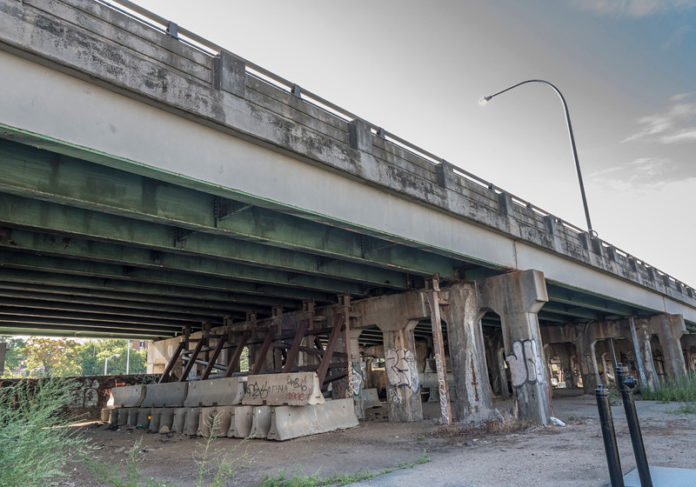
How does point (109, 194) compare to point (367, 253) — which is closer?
point (109, 194)

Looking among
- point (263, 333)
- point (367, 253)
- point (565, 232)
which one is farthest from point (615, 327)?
point (367, 253)

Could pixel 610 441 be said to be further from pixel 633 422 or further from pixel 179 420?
pixel 179 420

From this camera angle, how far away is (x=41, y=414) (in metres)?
4.16

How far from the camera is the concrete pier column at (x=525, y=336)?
14250 millimetres

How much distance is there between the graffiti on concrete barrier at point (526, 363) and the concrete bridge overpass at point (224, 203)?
0.50ft

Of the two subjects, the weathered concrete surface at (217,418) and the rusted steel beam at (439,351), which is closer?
the weathered concrete surface at (217,418)

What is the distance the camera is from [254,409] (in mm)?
13414

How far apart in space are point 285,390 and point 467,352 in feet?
19.8

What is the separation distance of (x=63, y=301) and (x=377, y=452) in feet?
41.7

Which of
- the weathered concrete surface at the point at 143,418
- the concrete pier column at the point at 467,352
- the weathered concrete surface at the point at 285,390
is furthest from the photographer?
the weathered concrete surface at the point at 143,418

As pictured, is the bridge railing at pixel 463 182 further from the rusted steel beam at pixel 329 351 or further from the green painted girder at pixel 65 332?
the green painted girder at pixel 65 332

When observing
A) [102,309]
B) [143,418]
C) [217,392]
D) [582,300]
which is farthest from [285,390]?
[582,300]

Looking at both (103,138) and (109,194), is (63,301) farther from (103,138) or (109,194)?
(103,138)

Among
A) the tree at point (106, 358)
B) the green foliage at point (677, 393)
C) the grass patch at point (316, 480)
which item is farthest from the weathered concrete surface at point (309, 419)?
the tree at point (106, 358)
